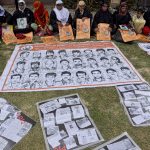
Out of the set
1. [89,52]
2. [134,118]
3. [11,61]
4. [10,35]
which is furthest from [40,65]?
[134,118]

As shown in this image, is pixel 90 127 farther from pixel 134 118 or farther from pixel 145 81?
pixel 145 81

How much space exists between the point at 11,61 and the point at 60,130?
220cm

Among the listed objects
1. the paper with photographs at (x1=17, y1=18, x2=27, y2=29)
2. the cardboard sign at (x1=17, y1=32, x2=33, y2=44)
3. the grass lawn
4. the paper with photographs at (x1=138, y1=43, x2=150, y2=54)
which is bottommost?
the grass lawn

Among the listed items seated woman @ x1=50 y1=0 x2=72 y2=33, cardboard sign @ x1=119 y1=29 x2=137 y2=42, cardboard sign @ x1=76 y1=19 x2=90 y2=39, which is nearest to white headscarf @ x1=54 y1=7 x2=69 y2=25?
seated woman @ x1=50 y1=0 x2=72 y2=33

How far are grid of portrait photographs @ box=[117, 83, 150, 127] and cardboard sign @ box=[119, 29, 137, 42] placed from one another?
6.30 feet

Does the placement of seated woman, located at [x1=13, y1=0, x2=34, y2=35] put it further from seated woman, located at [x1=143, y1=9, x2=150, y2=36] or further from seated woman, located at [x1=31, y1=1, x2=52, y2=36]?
seated woman, located at [x1=143, y1=9, x2=150, y2=36]

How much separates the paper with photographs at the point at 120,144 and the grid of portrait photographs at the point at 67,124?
109 millimetres

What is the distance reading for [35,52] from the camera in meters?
5.40

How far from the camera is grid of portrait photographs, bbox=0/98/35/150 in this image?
3.12 metres

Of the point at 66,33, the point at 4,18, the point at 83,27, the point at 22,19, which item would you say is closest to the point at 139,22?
the point at 83,27

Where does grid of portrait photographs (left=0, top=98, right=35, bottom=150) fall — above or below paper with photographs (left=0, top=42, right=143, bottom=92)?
below

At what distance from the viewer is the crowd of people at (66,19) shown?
6359 millimetres

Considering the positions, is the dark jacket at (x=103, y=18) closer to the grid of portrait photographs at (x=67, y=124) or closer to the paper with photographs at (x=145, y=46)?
the paper with photographs at (x=145, y=46)

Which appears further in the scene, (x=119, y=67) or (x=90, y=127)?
(x=119, y=67)
